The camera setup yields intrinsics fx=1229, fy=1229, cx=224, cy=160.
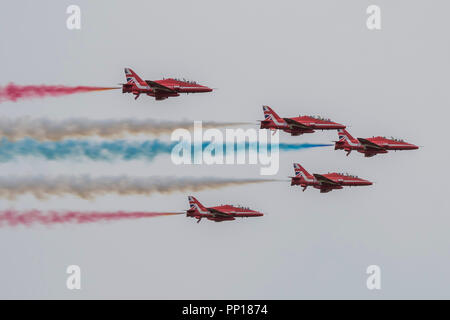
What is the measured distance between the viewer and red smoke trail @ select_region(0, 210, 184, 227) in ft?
327

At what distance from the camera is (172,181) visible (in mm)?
106938

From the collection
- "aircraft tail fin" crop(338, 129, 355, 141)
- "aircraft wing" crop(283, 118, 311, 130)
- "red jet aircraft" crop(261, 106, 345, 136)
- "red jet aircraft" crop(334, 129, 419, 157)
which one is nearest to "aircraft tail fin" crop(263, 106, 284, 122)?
"red jet aircraft" crop(261, 106, 345, 136)

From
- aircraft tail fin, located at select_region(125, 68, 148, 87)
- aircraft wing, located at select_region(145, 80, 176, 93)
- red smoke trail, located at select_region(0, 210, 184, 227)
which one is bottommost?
red smoke trail, located at select_region(0, 210, 184, 227)

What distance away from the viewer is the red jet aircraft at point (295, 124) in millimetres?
107438

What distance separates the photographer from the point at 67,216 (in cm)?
10231

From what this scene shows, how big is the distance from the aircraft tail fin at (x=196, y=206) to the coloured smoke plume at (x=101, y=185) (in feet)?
3.35

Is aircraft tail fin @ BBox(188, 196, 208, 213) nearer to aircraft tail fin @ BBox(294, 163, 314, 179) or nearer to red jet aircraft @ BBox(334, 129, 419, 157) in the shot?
aircraft tail fin @ BBox(294, 163, 314, 179)

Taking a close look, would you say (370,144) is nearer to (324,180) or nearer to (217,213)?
(324,180)

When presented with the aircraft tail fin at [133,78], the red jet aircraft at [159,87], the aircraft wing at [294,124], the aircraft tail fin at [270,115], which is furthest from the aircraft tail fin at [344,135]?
the aircraft tail fin at [133,78]

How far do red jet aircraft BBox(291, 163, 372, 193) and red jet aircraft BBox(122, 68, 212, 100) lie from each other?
1161 cm

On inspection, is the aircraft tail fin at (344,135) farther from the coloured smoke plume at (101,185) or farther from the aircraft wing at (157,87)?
the aircraft wing at (157,87)

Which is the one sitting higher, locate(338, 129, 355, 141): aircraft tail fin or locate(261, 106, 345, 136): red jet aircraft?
locate(261, 106, 345, 136): red jet aircraft
